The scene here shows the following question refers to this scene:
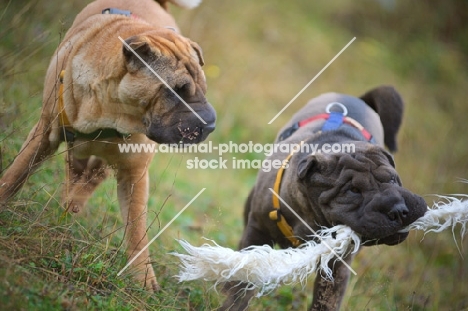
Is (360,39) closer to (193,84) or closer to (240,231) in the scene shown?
(240,231)

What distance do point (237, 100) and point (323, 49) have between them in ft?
10.9

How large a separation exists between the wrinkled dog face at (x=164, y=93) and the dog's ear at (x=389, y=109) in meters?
2.32

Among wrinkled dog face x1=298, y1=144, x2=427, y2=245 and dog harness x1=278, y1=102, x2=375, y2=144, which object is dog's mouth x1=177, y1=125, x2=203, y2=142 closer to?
wrinkled dog face x1=298, y1=144, x2=427, y2=245

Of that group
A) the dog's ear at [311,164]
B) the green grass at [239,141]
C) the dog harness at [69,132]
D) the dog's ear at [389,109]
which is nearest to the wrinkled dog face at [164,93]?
the dog harness at [69,132]

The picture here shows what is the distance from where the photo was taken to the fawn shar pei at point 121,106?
181 inches

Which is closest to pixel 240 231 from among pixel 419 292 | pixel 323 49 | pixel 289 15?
pixel 419 292

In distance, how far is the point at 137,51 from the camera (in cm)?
454

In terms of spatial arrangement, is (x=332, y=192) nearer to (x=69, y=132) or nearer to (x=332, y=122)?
(x=332, y=122)

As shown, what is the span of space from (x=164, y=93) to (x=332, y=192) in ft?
4.55

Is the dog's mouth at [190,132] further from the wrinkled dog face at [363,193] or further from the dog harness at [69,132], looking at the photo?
the wrinkled dog face at [363,193]

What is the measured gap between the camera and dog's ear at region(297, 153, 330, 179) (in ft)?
15.1

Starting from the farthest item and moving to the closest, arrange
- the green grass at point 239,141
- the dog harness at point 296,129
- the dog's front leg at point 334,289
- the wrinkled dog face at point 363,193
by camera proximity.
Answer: the dog harness at point 296,129, the dog's front leg at point 334,289, the wrinkled dog face at point 363,193, the green grass at point 239,141

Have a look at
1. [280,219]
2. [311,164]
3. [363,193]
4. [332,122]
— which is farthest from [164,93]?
[332,122]

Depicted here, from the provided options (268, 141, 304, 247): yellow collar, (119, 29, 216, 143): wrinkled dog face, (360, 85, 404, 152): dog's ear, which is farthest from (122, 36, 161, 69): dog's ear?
(360, 85, 404, 152): dog's ear
